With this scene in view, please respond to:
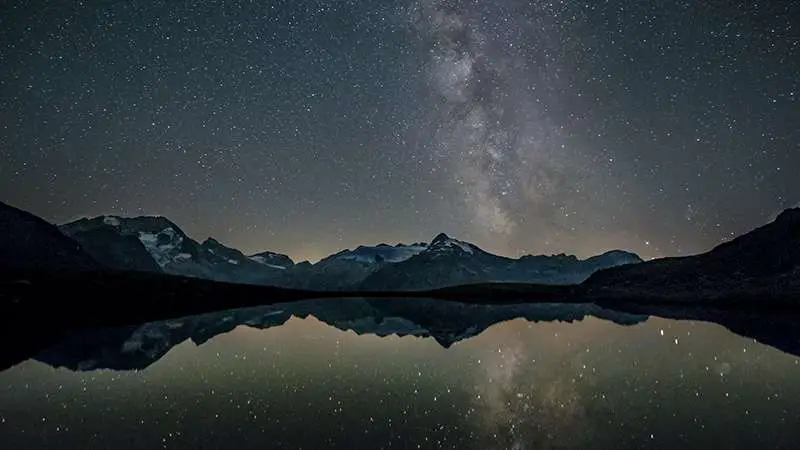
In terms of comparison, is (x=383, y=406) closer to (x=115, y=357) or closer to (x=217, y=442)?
(x=217, y=442)

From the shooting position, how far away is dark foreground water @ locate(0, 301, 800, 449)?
14297mm

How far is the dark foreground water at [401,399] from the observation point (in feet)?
46.9

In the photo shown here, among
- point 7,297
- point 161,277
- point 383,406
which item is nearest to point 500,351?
point 383,406

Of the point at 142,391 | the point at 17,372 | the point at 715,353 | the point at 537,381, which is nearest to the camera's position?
the point at 142,391

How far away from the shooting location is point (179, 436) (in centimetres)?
1441

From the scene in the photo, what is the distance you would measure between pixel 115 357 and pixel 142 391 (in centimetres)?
1257

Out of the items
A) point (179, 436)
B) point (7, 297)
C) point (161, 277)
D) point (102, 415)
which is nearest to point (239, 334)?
point (102, 415)

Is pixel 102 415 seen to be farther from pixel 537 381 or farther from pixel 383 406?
pixel 537 381

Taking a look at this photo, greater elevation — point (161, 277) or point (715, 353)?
point (161, 277)

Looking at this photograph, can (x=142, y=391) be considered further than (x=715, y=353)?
No

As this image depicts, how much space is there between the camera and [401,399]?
20156 mm

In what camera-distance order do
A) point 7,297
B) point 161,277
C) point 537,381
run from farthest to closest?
point 161,277
point 7,297
point 537,381

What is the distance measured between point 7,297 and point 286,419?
352 ft

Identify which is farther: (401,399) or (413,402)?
(401,399)
